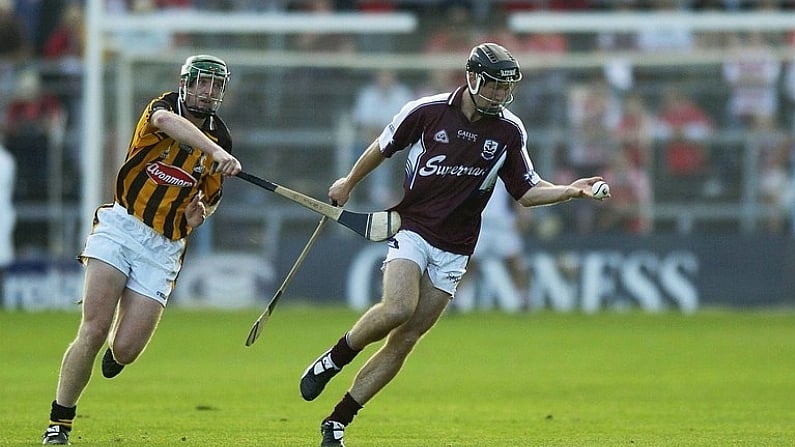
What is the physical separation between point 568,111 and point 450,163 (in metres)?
14.5

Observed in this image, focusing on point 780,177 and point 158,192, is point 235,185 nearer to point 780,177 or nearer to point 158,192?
point 780,177

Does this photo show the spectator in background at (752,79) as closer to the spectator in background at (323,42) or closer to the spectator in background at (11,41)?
the spectator in background at (323,42)

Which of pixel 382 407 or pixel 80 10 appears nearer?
pixel 382 407

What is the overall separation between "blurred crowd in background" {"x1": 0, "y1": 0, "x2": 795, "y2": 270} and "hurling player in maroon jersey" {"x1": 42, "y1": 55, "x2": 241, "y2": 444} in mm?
13556

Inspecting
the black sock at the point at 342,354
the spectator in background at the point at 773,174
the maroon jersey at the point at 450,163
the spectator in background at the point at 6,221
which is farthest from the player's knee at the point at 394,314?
the spectator in background at the point at 773,174

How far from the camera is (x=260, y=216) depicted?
2314 cm

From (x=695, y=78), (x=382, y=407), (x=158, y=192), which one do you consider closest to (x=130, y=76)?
(x=695, y=78)

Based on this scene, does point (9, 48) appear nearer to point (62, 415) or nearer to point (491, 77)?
point (62, 415)

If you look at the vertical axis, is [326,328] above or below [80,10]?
below

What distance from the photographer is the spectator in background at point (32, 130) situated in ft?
75.9

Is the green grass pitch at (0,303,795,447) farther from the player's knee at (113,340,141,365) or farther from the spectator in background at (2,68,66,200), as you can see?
the spectator in background at (2,68,66,200)

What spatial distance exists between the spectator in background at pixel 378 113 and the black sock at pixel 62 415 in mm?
13921

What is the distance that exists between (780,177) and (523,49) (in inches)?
172

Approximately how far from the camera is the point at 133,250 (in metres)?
9.42
